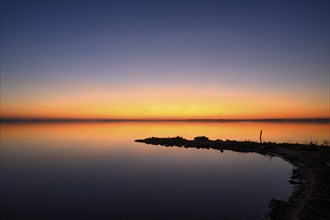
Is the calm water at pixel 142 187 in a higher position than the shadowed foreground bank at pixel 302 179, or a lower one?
lower

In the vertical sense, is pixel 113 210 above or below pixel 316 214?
below

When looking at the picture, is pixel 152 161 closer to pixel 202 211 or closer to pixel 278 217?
pixel 202 211

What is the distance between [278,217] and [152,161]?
23279 mm

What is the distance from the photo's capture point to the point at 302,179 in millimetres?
23328

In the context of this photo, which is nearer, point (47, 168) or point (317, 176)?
point (317, 176)

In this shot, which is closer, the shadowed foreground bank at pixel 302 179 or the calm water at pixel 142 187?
the shadowed foreground bank at pixel 302 179

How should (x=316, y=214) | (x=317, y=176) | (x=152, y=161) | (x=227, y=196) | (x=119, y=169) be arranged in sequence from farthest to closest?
(x=152, y=161) < (x=119, y=169) < (x=317, y=176) < (x=227, y=196) < (x=316, y=214)

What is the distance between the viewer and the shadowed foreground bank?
14.5 meters

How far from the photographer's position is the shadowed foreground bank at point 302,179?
14531 millimetres

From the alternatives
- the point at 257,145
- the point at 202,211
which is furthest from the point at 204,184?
the point at 257,145

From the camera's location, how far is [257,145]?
46562 millimetres

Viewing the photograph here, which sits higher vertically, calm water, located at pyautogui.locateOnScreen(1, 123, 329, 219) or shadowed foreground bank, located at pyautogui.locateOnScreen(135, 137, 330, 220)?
shadowed foreground bank, located at pyautogui.locateOnScreen(135, 137, 330, 220)

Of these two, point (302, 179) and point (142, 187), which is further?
point (302, 179)

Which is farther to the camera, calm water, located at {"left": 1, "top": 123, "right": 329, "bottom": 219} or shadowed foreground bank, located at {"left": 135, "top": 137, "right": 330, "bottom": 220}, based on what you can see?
calm water, located at {"left": 1, "top": 123, "right": 329, "bottom": 219}
